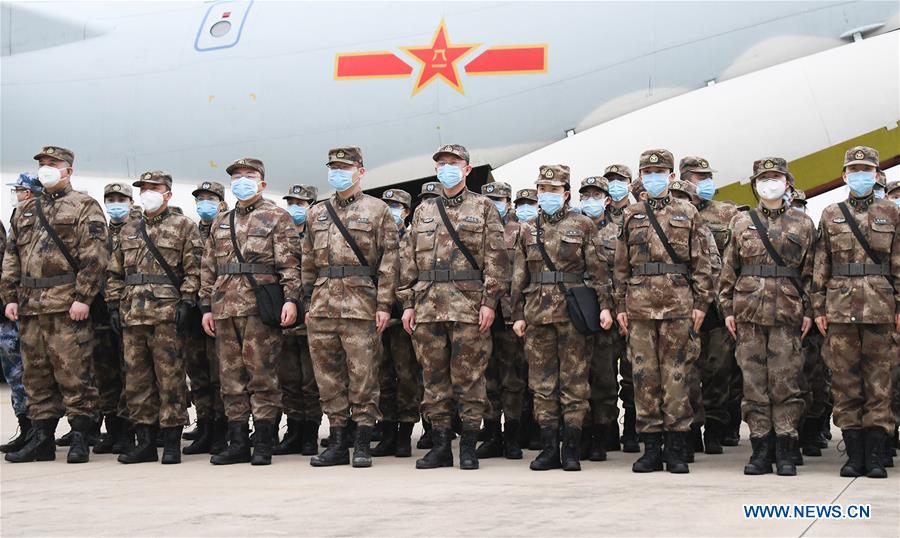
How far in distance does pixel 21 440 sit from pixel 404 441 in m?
3.18

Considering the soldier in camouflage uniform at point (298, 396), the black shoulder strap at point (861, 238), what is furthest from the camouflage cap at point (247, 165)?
the black shoulder strap at point (861, 238)

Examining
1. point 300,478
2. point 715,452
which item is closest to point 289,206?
point 300,478

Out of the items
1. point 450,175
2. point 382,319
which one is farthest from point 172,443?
point 450,175

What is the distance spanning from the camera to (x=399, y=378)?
8188 mm

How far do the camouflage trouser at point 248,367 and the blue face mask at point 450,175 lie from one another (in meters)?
1.63

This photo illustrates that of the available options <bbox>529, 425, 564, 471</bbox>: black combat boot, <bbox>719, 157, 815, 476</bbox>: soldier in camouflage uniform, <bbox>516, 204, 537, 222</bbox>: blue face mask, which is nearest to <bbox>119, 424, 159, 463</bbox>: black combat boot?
<bbox>529, 425, 564, 471</bbox>: black combat boot

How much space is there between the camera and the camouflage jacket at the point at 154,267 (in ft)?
25.1

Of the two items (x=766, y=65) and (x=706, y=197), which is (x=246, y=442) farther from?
(x=766, y=65)

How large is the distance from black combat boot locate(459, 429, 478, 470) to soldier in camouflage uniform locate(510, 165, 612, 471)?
395 millimetres

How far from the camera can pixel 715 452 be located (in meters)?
7.86

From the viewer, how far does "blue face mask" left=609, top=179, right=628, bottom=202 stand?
28.0 feet

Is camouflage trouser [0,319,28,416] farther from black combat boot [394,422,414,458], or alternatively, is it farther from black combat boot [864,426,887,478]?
black combat boot [864,426,887,478]

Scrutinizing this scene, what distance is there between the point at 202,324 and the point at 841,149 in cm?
685

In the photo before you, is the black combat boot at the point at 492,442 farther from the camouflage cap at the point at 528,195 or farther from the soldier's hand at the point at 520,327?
the camouflage cap at the point at 528,195
